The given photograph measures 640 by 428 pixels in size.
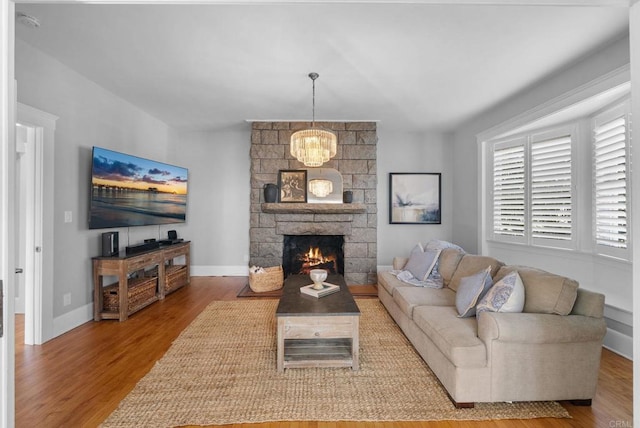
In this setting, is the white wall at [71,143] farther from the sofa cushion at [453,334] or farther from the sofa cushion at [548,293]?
the sofa cushion at [548,293]

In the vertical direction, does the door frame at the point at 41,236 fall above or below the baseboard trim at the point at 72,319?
above

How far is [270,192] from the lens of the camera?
4.78 m

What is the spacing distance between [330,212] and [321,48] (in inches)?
103

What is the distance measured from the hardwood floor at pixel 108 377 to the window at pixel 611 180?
3.54 ft

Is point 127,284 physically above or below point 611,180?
below

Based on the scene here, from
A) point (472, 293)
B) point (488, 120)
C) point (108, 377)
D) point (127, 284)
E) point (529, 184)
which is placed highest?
point (488, 120)

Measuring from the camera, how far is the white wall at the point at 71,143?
2.73m

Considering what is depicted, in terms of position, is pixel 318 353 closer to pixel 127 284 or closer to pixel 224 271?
pixel 127 284

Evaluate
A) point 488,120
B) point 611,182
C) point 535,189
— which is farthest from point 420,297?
point 488,120

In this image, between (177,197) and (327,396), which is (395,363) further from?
(177,197)

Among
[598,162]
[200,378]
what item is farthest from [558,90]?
[200,378]

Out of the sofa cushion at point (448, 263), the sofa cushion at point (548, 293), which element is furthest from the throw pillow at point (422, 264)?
the sofa cushion at point (548, 293)

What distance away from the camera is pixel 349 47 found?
2637mm

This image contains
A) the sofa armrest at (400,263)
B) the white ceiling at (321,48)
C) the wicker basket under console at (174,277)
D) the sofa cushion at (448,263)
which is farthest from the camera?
the wicker basket under console at (174,277)
